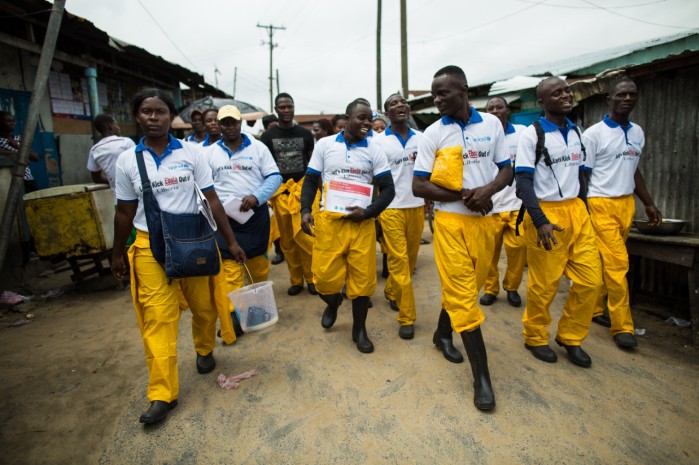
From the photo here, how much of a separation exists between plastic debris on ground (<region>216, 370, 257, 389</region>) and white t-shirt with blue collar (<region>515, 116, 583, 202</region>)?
2.69 m

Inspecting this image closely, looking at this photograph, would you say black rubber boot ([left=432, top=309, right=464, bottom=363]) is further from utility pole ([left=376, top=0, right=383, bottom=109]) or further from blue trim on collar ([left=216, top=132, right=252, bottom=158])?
utility pole ([left=376, top=0, right=383, bottom=109])

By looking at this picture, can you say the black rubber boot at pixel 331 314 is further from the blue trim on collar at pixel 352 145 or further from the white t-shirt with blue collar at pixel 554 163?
the white t-shirt with blue collar at pixel 554 163

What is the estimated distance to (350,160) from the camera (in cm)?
356

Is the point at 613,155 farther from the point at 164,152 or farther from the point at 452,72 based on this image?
the point at 164,152

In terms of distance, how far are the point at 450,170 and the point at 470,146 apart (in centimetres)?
28

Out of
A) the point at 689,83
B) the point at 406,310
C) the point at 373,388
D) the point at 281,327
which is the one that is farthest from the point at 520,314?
the point at 689,83

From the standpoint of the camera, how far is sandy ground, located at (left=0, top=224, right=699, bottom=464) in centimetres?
244

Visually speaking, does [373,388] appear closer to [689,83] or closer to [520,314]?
[520,314]

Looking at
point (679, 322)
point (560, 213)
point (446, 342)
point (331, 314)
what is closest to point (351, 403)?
point (446, 342)

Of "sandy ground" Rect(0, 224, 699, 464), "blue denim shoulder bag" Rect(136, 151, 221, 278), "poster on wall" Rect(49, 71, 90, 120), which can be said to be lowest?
"sandy ground" Rect(0, 224, 699, 464)

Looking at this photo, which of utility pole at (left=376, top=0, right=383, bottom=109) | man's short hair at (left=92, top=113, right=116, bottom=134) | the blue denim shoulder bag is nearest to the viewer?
the blue denim shoulder bag

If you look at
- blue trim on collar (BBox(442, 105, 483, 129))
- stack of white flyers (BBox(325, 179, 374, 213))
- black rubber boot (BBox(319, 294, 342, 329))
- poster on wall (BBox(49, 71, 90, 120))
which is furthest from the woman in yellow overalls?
poster on wall (BBox(49, 71, 90, 120))

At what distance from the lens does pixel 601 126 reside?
379cm

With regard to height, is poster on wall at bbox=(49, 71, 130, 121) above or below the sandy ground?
above
